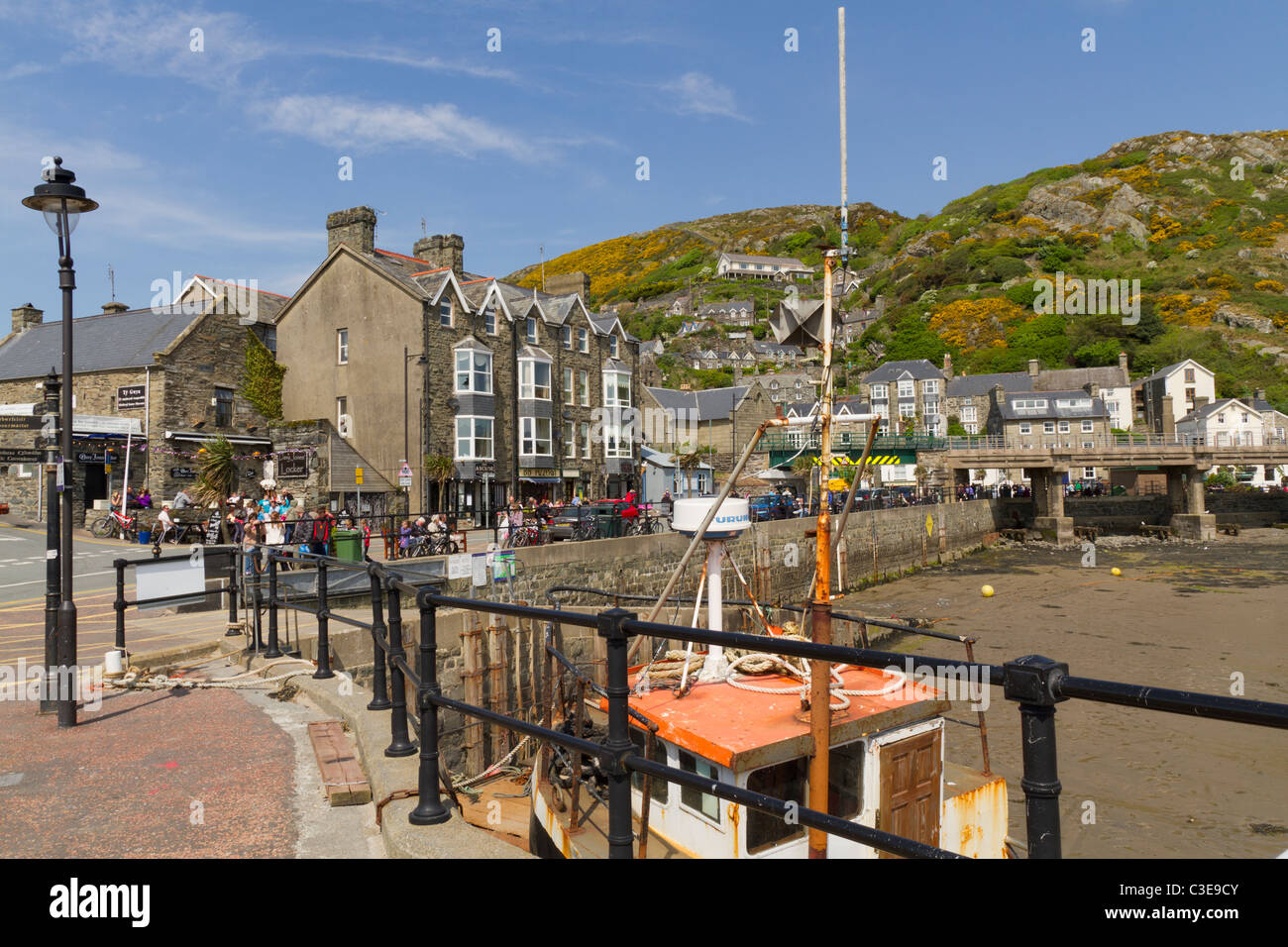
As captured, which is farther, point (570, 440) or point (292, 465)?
point (570, 440)

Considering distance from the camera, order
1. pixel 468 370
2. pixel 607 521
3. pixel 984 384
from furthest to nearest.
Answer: pixel 984 384 < pixel 468 370 < pixel 607 521

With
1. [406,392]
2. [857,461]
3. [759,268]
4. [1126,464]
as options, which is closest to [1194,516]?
[1126,464]

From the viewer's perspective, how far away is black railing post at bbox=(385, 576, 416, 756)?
485 cm

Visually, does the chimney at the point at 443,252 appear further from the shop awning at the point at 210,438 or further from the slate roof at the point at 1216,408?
the slate roof at the point at 1216,408

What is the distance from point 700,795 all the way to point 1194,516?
55164mm

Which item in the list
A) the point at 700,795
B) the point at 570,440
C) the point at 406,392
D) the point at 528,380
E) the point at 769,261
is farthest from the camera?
the point at 769,261

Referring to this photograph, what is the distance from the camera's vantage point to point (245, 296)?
3669cm

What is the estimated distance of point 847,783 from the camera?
6.39m

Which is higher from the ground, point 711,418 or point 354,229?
point 354,229

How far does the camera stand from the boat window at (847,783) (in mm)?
6332

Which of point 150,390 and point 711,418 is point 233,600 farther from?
point 711,418
